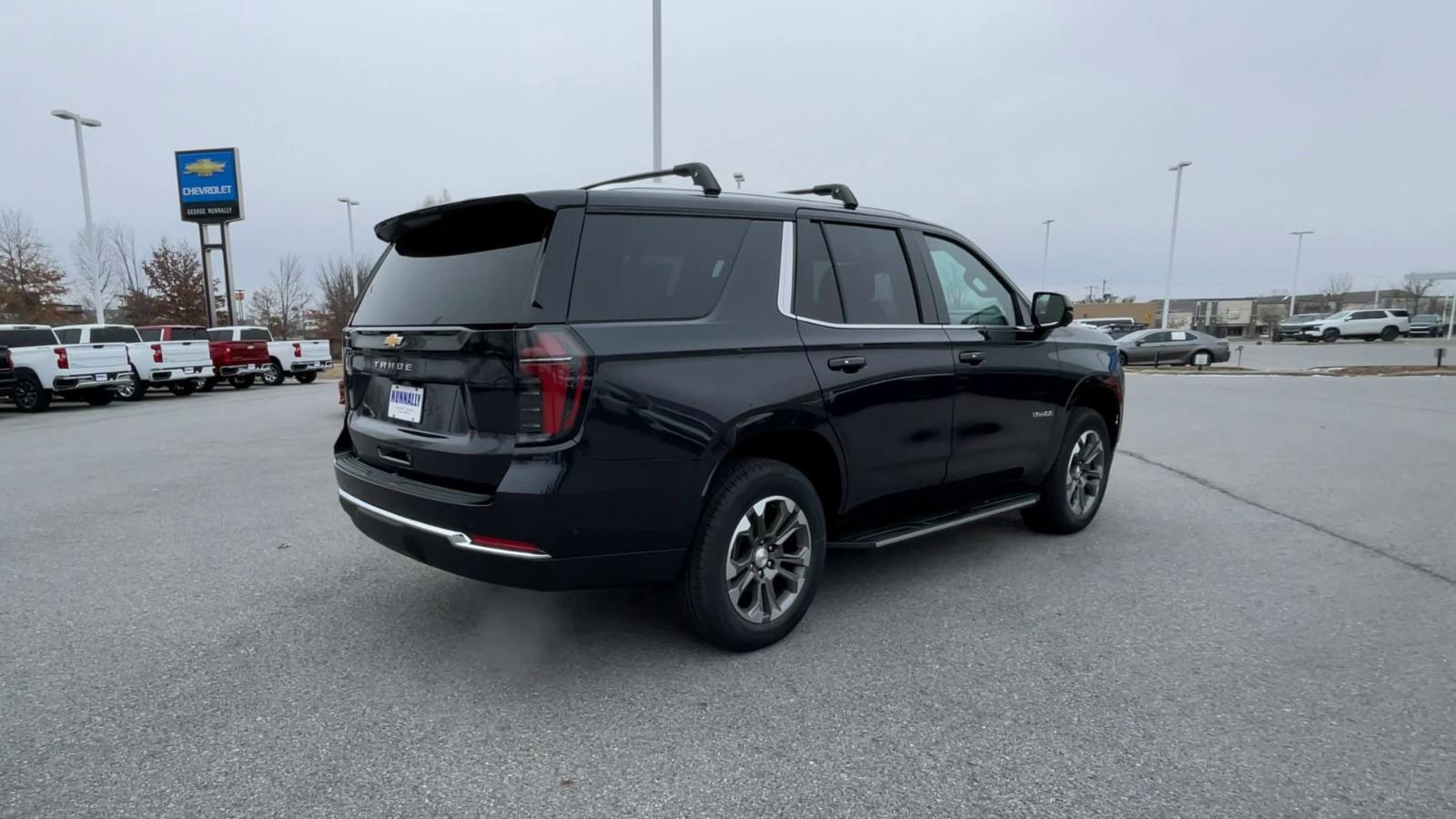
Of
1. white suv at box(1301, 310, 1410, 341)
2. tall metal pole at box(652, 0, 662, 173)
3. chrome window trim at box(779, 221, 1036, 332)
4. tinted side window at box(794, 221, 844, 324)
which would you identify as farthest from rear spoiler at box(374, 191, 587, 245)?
white suv at box(1301, 310, 1410, 341)

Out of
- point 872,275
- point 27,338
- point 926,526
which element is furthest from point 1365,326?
point 27,338

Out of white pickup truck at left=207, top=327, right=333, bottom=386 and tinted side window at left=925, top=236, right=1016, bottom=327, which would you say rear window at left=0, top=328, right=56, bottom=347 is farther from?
tinted side window at left=925, top=236, right=1016, bottom=327

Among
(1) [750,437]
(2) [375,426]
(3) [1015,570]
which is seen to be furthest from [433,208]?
(3) [1015,570]

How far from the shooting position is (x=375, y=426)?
10.9ft

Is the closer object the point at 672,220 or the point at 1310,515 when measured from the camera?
the point at 672,220

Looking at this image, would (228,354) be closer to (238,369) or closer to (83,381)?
(238,369)

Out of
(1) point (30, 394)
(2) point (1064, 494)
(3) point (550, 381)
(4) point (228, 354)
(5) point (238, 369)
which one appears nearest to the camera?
(3) point (550, 381)

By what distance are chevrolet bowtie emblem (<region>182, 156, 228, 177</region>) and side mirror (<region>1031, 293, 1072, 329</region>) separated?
39305 millimetres

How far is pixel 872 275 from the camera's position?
3.87m

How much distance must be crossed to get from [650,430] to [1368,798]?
8.29ft

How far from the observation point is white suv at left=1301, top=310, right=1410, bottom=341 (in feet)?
145

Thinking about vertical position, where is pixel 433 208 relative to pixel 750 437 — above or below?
above

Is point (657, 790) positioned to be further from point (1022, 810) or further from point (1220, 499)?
point (1220, 499)

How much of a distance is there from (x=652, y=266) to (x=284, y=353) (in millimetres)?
23670
